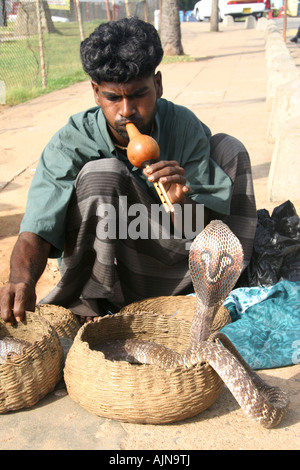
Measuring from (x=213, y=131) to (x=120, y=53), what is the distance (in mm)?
4763

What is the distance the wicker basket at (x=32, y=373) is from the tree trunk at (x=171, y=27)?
1430 centimetres

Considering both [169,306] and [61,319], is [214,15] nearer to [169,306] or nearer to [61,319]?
[169,306]

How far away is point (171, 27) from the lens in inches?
615

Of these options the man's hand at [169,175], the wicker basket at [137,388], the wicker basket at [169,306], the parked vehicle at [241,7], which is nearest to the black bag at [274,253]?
the wicker basket at [169,306]

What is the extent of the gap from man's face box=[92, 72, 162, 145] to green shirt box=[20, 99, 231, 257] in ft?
0.50

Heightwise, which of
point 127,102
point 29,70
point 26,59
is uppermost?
point 127,102

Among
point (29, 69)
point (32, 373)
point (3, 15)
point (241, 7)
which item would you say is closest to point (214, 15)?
point (241, 7)

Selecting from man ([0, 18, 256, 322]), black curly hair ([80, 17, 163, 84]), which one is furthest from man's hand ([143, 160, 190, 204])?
black curly hair ([80, 17, 163, 84])

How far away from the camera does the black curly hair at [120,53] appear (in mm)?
2539

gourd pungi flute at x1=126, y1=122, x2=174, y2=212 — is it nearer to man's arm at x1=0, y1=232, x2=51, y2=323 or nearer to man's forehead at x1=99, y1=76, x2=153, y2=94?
man's forehead at x1=99, y1=76, x2=153, y2=94

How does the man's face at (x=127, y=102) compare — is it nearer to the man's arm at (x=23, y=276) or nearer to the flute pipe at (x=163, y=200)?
the flute pipe at (x=163, y=200)

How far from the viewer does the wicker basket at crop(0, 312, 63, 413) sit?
2.08m

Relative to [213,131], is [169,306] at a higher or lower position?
higher

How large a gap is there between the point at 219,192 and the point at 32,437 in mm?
1434
